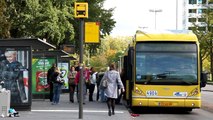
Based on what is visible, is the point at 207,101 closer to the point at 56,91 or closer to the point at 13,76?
the point at 56,91

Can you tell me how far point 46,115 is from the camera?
17.3 meters

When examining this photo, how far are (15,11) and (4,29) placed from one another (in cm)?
782

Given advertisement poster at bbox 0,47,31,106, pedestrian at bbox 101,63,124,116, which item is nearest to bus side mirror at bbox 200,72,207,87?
pedestrian at bbox 101,63,124,116

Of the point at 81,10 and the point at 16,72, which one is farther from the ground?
the point at 81,10

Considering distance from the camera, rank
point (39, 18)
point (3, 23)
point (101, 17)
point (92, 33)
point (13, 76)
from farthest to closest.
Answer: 1. point (101, 17)
2. point (39, 18)
3. point (3, 23)
4. point (13, 76)
5. point (92, 33)

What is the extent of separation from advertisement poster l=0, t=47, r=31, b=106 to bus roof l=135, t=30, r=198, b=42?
4.38 metres

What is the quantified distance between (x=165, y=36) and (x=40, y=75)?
860cm

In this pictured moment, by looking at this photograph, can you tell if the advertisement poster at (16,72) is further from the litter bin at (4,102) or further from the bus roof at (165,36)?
the bus roof at (165,36)

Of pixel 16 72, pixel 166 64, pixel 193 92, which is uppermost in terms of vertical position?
pixel 166 64

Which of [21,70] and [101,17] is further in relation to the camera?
[101,17]

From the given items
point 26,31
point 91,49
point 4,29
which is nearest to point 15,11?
point 26,31

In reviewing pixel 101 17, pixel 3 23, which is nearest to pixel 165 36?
pixel 3 23

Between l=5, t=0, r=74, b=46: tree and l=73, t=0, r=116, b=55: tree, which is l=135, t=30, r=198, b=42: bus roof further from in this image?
l=73, t=0, r=116, b=55: tree

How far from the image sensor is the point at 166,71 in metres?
19.9
